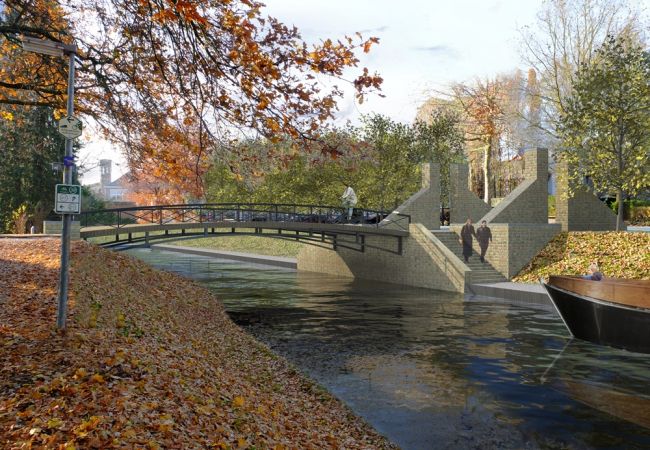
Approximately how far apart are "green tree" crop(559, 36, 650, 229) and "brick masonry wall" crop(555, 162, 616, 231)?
217 cm

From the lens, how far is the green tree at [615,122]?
27.9 meters

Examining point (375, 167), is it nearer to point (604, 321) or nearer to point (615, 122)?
point (615, 122)

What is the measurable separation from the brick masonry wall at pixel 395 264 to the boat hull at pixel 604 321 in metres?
10.7

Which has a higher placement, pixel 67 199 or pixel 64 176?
pixel 64 176

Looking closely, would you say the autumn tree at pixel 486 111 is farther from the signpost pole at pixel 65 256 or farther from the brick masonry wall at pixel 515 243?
the signpost pole at pixel 65 256

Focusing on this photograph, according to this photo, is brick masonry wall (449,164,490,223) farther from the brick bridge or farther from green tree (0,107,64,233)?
green tree (0,107,64,233)

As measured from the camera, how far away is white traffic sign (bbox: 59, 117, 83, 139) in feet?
29.0

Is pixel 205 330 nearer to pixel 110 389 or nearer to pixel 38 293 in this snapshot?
pixel 38 293

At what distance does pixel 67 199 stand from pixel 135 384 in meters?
3.11

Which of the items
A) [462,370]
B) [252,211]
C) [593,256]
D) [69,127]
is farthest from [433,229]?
[69,127]

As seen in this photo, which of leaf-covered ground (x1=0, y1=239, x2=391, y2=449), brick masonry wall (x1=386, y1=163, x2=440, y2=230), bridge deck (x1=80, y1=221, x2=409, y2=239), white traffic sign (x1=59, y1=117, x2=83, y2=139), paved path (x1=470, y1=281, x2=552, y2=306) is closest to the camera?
leaf-covered ground (x1=0, y1=239, x2=391, y2=449)

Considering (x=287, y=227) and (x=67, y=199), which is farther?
(x=287, y=227)

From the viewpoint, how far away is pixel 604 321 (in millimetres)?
15773

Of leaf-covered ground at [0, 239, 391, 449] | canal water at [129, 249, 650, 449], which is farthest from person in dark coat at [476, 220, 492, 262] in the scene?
leaf-covered ground at [0, 239, 391, 449]
